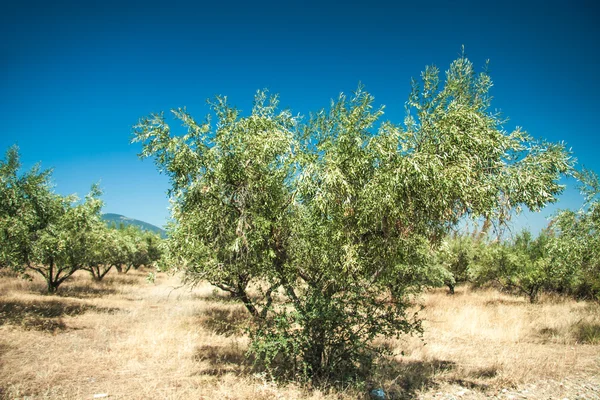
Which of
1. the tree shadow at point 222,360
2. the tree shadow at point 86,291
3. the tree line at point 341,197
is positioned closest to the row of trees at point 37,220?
the tree shadow at point 86,291

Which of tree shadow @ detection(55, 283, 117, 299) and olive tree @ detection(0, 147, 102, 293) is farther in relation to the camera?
tree shadow @ detection(55, 283, 117, 299)

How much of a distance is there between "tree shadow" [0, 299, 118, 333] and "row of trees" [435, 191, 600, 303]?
18067 mm

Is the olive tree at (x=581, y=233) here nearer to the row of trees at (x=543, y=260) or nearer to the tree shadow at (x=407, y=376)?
the row of trees at (x=543, y=260)

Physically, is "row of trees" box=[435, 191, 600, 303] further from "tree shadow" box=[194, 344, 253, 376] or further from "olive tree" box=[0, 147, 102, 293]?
"olive tree" box=[0, 147, 102, 293]

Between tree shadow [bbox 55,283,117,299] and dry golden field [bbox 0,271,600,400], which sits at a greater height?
dry golden field [bbox 0,271,600,400]

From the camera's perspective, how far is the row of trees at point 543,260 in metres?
13.8

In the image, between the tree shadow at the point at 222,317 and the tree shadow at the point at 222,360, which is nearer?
the tree shadow at the point at 222,360

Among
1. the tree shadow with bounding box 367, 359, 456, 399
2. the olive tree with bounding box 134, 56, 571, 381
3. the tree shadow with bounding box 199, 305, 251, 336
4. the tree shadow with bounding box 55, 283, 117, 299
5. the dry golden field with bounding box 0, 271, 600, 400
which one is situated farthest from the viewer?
the tree shadow with bounding box 55, 283, 117, 299

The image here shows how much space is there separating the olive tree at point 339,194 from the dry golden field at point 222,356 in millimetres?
1854

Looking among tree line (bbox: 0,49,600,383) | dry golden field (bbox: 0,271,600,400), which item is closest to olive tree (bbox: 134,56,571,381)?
tree line (bbox: 0,49,600,383)

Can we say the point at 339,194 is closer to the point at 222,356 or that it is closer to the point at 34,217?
the point at 222,356

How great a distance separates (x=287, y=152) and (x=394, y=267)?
4.21m

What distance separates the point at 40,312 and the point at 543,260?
34.7 m

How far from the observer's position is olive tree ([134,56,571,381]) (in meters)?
7.33
